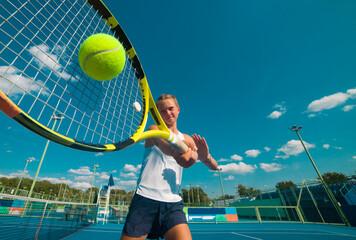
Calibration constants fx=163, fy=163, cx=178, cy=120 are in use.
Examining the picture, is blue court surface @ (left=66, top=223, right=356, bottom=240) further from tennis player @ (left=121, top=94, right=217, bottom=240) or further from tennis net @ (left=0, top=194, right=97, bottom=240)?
tennis player @ (left=121, top=94, right=217, bottom=240)

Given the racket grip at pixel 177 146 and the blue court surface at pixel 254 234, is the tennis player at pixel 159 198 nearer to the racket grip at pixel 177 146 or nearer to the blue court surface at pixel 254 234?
the racket grip at pixel 177 146

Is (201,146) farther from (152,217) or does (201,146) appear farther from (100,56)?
(100,56)

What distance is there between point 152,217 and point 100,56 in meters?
1.97

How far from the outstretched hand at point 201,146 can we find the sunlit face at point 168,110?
0.47 metres

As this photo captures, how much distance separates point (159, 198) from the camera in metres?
1.90

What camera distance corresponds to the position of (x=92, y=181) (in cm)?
2833

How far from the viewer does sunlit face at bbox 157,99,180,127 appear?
8.53 feet

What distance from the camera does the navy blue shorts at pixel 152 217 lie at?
171cm

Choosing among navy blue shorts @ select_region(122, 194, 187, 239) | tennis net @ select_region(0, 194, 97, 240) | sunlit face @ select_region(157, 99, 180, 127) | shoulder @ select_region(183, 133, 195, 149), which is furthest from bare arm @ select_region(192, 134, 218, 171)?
tennis net @ select_region(0, 194, 97, 240)

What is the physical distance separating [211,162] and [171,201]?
109 centimetres

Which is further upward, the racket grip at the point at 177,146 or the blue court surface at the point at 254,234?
the racket grip at the point at 177,146

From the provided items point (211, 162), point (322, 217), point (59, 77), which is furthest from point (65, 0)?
point (322, 217)

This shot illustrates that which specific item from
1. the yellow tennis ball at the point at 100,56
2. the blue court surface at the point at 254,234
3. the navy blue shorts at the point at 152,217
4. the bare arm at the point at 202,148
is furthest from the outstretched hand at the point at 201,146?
the blue court surface at the point at 254,234

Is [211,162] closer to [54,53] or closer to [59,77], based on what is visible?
[59,77]
